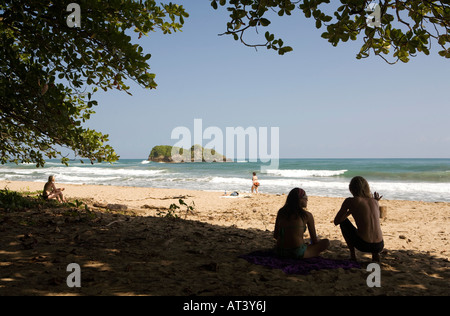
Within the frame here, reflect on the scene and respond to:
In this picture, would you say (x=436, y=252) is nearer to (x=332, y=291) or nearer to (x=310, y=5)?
(x=332, y=291)

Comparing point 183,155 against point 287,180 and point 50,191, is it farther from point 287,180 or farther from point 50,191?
point 50,191

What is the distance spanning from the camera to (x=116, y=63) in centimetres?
557

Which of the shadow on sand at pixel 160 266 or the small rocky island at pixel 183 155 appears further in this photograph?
the small rocky island at pixel 183 155

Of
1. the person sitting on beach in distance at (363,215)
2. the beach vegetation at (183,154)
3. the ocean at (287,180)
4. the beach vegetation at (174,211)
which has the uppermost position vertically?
the beach vegetation at (183,154)

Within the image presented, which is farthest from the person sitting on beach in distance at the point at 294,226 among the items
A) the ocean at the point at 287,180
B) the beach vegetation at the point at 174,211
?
the ocean at the point at 287,180

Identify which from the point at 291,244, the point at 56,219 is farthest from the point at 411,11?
the point at 56,219

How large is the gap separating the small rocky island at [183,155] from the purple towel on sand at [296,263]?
84.1m

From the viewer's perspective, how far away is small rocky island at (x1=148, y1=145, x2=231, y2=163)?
89750 mm

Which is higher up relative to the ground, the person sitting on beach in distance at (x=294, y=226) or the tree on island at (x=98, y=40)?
the tree on island at (x=98, y=40)

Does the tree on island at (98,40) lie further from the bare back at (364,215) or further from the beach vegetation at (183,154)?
the beach vegetation at (183,154)

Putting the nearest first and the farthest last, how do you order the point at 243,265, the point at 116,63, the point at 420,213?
the point at 243,265 < the point at 116,63 < the point at 420,213

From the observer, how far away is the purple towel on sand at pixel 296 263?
174 inches

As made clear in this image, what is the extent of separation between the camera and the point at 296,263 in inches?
182
